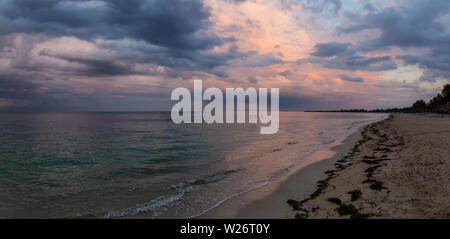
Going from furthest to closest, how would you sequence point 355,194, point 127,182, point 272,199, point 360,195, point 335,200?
point 127,182 < point 272,199 < point 355,194 < point 360,195 < point 335,200

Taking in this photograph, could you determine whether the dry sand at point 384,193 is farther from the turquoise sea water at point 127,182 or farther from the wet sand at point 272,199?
the turquoise sea water at point 127,182

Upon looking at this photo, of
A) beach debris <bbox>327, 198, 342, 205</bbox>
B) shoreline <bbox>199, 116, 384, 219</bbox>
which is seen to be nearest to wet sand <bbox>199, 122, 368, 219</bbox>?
shoreline <bbox>199, 116, 384, 219</bbox>

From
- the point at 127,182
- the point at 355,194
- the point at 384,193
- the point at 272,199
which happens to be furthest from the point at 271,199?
the point at 127,182

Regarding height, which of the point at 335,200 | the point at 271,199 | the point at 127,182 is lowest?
the point at 127,182

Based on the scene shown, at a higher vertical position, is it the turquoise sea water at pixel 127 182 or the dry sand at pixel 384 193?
the dry sand at pixel 384 193

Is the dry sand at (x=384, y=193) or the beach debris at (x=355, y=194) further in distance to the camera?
the beach debris at (x=355, y=194)

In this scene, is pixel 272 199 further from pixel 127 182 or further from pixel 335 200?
pixel 127 182

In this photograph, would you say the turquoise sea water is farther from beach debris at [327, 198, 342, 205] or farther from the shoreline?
beach debris at [327, 198, 342, 205]

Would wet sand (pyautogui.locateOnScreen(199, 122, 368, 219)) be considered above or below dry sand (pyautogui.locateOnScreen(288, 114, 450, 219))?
below

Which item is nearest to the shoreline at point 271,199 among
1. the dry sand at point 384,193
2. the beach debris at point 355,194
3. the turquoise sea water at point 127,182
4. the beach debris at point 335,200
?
the dry sand at point 384,193

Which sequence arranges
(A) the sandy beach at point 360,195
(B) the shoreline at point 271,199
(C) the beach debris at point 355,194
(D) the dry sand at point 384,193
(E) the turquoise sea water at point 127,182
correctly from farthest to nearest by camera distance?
(E) the turquoise sea water at point 127,182 < (C) the beach debris at point 355,194 < (B) the shoreline at point 271,199 < (A) the sandy beach at point 360,195 < (D) the dry sand at point 384,193

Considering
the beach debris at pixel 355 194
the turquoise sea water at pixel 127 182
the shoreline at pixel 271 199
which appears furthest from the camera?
the turquoise sea water at pixel 127 182

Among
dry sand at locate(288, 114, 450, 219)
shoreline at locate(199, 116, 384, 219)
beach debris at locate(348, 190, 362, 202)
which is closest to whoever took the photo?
dry sand at locate(288, 114, 450, 219)
